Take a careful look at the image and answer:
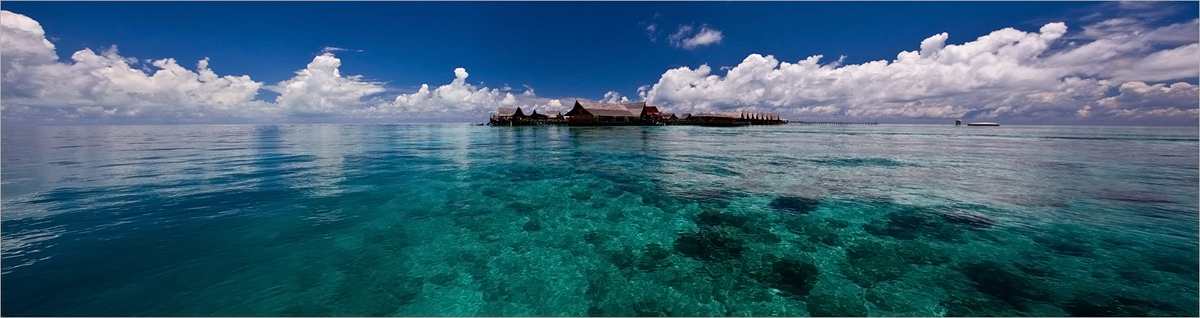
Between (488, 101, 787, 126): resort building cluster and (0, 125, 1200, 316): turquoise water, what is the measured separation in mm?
75043

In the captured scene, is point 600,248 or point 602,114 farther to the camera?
point 602,114

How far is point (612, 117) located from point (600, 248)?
278 feet

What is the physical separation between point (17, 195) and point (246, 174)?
609 cm

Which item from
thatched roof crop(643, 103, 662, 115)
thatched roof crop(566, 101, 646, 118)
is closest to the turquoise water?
thatched roof crop(566, 101, 646, 118)

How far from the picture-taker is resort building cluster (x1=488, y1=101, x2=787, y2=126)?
297ft

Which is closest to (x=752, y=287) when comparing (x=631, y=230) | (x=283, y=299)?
(x=631, y=230)

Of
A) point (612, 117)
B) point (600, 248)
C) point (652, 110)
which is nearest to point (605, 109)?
point (612, 117)

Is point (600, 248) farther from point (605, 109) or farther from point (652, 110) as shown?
point (652, 110)

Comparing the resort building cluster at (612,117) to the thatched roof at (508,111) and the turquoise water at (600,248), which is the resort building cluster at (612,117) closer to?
the thatched roof at (508,111)

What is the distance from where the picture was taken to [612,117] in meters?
92.5

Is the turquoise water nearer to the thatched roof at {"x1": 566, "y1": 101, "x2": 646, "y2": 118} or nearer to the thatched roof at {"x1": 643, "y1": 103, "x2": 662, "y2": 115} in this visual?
the thatched roof at {"x1": 566, "y1": 101, "x2": 646, "y2": 118}

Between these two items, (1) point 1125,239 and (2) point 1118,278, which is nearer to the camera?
(2) point 1118,278

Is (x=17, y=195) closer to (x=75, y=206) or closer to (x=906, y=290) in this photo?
(x=75, y=206)

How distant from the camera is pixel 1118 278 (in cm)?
688
